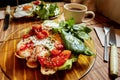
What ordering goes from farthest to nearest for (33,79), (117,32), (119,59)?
(117,32) → (119,59) → (33,79)

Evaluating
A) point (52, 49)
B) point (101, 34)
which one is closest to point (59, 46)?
point (52, 49)

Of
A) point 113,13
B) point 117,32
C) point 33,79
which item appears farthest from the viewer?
point 113,13

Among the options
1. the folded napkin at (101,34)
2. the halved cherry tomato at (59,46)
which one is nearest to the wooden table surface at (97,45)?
the folded napkin at (101,34)

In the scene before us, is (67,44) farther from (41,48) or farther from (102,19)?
(102,19)

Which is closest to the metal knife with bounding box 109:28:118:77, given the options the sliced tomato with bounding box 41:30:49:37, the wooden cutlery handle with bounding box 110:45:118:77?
the wooden cutlery handle with bounding box 110:45:118:77

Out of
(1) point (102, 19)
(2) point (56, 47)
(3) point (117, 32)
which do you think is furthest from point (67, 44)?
(1) point (102, 19)

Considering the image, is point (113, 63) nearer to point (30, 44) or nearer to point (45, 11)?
point (30, 44)

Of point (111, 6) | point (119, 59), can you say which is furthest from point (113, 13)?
point (119, 59)

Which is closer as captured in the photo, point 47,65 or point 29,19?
point 47,65

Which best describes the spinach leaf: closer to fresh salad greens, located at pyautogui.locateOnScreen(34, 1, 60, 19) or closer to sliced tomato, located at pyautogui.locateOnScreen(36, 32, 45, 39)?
sliced tomato, located at pyautogui.locateOnScreen(36, 32, 45, 39)
